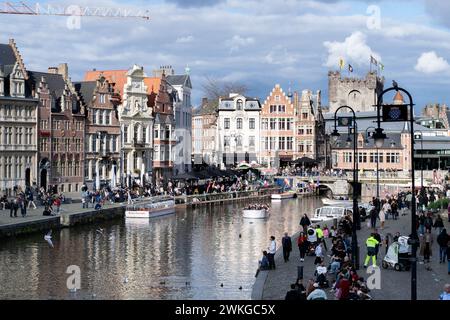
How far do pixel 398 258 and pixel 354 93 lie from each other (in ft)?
364

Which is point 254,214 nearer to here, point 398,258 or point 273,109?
point 398,258

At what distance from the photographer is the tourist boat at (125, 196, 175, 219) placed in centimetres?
6125

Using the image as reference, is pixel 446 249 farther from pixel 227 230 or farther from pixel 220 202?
pixel 220 202

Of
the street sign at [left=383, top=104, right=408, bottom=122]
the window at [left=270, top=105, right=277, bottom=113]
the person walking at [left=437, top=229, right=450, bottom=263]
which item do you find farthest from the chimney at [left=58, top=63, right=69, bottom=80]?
the street sign at [left=383, top=104, right=408, bottom=122]

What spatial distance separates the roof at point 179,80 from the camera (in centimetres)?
9794

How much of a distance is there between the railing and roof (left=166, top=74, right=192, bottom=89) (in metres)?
16.7

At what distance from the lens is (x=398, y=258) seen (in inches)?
1172

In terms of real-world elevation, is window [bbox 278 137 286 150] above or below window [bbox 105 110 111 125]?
below

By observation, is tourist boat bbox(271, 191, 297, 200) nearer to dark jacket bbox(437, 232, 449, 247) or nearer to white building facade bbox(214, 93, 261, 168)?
white building facade bbox(214, 93, 261, 168)

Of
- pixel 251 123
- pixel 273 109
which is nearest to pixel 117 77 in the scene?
pixel 251 123

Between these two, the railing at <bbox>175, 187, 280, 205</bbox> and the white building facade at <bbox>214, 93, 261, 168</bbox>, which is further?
the white building facade at <bbox>214, 93, 261, 168</bbox>

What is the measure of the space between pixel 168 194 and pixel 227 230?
867 inches

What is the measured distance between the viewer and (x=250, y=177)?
331ft

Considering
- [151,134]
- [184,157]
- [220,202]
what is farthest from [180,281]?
[184,157]
